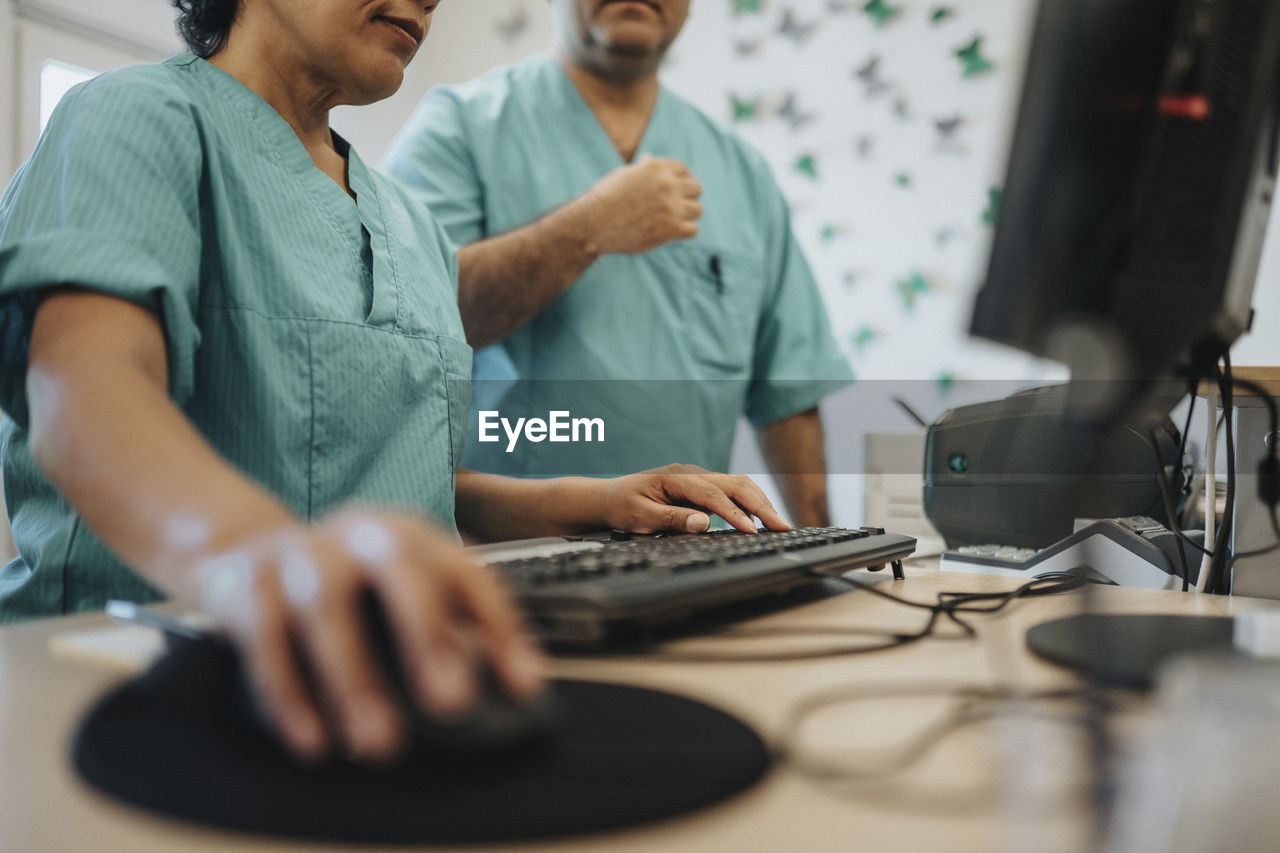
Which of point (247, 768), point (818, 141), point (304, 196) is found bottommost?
point (247, 768)

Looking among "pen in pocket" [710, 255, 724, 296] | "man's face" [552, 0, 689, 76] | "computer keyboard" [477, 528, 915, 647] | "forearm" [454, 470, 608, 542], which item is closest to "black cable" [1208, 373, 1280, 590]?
"computer keyboard" [477, 528, 915, 647]

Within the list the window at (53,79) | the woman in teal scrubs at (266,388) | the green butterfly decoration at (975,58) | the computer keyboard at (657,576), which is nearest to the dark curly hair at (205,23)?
the woman in teal scrubs at (266,388)

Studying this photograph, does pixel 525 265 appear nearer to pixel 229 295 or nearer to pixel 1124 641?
pixel 229 295

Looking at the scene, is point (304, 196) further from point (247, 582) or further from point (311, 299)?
point (247, 582)

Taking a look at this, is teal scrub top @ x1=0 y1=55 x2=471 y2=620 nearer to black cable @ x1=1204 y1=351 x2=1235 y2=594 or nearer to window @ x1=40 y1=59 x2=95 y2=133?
black cable @ x1=1204 y1=351 x2=1235 y2=594

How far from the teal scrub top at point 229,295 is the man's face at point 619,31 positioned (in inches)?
22.4

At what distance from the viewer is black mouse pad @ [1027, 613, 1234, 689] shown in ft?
1.25

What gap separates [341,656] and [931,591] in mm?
487

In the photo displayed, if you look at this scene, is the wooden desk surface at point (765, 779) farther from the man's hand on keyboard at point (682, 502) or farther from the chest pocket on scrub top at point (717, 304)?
the chest pocket on scrub top at point (717, 304)

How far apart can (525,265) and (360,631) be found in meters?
0.89

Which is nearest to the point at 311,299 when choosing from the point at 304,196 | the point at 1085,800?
the point at 304,196

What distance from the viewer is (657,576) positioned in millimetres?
432

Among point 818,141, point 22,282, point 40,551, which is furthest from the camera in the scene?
point 818,141

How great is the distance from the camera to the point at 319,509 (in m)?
0.67
